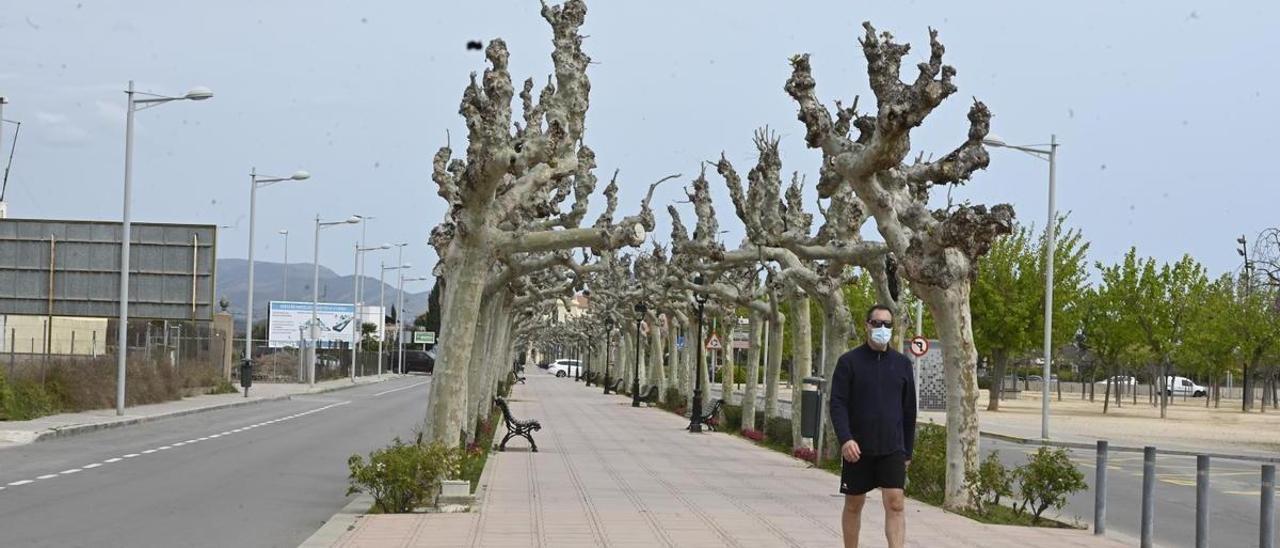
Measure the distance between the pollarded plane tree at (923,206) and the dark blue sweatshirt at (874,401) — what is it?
18.5 feet

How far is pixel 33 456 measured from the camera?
23359 mm

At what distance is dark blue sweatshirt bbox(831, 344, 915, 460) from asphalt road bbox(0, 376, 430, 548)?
535 cm

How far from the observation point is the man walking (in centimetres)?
1016

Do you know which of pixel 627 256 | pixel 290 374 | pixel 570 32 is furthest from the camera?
pixel 290 374

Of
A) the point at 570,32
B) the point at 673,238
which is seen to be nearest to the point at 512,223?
the point at 570,32

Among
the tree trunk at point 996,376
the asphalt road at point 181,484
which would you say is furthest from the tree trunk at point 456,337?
the tree trunk at point 996,376

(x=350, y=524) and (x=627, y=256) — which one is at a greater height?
(x=627, y=256)

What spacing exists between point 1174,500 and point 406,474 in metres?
11.8

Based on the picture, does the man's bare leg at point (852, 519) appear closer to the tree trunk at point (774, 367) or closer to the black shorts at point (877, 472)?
the black shorts at point (877, 472)

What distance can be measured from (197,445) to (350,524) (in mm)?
14057

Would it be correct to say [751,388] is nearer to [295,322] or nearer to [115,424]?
[115,424]

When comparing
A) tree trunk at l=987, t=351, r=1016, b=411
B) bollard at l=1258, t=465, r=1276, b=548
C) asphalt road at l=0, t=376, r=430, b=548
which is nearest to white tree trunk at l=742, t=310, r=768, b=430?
Result: asphalt road at l=0, t=376, r=430, b=548

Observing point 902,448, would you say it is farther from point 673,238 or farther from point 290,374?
point 290,374

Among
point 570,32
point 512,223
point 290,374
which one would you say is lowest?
point 290,374
